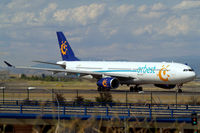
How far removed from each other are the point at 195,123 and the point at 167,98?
22766mm

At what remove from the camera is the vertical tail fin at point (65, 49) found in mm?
63309

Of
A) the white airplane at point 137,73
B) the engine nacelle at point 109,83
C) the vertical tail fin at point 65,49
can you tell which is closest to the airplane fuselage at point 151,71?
the white airplane at point 137,73

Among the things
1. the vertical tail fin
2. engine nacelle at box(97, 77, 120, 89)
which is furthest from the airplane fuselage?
the vertical tail fin

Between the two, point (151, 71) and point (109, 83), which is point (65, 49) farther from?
point (151, 71)

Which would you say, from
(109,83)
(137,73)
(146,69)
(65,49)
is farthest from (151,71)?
(65,49)

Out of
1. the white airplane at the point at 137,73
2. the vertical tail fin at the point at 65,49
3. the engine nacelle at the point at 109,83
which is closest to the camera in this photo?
the white airplane at the point at 137,73

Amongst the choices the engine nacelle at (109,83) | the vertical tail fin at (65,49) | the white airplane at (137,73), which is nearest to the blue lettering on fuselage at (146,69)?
the white airplane at (137,73)

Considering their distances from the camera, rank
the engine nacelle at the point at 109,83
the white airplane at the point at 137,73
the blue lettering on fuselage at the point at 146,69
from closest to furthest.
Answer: the white airplane at the point at 137,73 < the blue lettering on fuselage at the point at 146,69 < the engine nacelle at the point at 109,83

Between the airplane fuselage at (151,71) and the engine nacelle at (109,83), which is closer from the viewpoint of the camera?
the airplane fuselage at (151,71)

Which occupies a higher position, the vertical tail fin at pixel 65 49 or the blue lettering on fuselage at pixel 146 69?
the vertical tail fin at pixel 65 49

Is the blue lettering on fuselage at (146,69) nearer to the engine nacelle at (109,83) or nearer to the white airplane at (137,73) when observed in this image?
the white airplane at (137,73)

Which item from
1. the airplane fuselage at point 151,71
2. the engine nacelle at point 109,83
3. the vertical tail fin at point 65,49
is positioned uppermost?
the vertical tail fin at point 65,49

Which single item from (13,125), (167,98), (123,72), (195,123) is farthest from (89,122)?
(123,72)

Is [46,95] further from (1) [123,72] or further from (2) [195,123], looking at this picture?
(2) [195,123]
